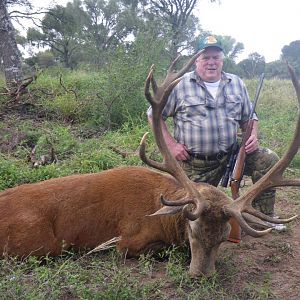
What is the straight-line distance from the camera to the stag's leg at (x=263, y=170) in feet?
16.7

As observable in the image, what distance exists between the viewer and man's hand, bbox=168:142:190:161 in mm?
5109

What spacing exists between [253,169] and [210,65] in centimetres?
127

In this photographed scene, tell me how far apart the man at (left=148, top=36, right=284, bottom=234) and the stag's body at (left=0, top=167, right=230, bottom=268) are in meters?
0.85

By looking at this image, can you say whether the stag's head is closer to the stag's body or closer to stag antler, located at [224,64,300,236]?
stag antler, located at [224,64,300,236]

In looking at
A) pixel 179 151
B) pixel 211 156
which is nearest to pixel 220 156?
pixel 211 156

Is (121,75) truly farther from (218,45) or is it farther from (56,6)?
(56,6)

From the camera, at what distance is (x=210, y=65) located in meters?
5.27

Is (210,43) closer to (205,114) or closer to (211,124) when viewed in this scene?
(205,114)

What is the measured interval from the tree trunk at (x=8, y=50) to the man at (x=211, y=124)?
267 inches

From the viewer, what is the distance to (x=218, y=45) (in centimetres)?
530

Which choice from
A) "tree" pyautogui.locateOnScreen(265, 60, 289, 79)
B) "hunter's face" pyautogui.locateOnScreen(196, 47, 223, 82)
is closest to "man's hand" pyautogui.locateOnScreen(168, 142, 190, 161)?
"hunter's face" pyautogui.locateOnScreen(196, 47, 223, 82)

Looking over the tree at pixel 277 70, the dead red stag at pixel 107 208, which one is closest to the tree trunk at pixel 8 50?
the dead red stag at pixel 107 208

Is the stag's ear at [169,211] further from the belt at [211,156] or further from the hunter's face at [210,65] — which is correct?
the hunter's face at [210,65]

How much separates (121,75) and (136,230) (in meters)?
5.03
